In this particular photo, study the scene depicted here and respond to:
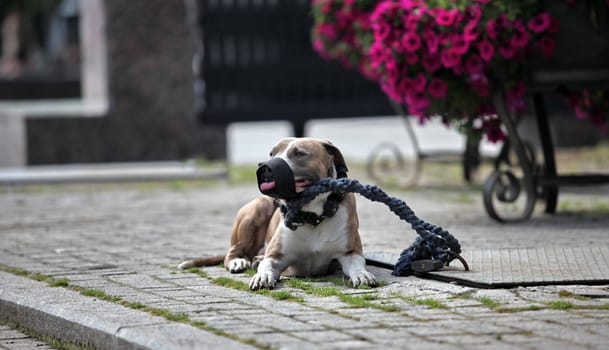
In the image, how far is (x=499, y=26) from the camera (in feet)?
29.5

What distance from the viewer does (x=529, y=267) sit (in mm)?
6703

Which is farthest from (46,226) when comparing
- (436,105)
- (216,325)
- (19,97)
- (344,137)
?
(19,97)

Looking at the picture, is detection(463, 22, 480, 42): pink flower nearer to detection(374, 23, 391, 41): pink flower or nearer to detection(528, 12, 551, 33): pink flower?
detection(528, 12, 551, 33): pink flower

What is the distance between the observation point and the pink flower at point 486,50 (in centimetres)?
890

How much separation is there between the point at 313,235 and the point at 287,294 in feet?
1.86

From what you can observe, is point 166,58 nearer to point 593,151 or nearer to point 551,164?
point 593,151

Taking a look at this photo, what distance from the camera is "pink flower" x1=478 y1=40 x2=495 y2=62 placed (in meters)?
8.90

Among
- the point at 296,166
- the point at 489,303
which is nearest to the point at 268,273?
the point at 296,166

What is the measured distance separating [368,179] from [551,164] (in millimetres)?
4294

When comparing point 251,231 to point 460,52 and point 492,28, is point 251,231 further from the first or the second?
point 492,28

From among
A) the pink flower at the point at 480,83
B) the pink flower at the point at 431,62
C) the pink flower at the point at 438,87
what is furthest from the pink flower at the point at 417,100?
the pink flower at the point at 480,83

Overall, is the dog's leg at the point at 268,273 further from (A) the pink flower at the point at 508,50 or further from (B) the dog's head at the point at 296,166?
(A) the pink flower at the point at 508,50

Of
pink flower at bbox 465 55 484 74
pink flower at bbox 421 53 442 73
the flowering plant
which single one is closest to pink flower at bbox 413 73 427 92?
the flowering plant

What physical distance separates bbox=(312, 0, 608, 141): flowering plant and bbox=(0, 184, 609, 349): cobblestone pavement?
2.84 ft
